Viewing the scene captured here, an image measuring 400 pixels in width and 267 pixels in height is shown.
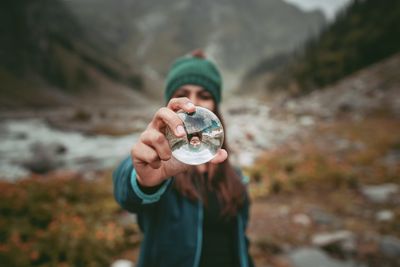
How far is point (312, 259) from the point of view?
3945 millimetres

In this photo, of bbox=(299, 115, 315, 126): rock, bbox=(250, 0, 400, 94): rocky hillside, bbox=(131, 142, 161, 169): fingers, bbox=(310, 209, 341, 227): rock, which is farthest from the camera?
bbox=(250, 0, 400, 94): rocky hillside

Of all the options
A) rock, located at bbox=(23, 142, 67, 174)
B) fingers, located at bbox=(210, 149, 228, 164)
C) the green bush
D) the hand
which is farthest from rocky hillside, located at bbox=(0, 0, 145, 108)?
fingers, located at bbox=(210, 149, 228, 164)

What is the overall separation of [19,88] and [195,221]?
2488 inches

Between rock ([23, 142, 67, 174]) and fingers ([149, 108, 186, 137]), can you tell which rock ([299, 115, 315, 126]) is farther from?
fingers ([149, 108, 186, 137])

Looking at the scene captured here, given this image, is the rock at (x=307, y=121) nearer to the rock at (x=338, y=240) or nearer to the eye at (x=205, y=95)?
the rock at (x=338, y=240)

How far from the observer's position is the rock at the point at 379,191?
5.60m

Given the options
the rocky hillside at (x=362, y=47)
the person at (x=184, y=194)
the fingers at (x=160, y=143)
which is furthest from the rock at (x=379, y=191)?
the rocky hillside at (x=362, y=47)

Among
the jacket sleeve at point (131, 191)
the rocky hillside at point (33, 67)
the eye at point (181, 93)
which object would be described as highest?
the rocky hillside at point (33, 67)

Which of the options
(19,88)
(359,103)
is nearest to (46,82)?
(19,88)

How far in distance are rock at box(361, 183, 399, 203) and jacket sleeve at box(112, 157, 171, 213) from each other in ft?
18.8

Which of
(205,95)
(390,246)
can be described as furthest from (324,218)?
(205,95)

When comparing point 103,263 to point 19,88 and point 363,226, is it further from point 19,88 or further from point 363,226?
point 19,88

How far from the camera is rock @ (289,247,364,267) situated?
3.76m

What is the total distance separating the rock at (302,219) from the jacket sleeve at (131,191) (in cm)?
432
